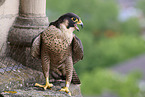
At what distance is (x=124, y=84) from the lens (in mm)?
13930

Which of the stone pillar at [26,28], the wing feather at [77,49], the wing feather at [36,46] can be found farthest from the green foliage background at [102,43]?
the wing feather at [36,46]

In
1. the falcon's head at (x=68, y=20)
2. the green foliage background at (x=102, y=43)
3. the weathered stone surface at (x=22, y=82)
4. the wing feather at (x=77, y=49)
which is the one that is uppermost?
the falcon's head at (x=68, y=20)

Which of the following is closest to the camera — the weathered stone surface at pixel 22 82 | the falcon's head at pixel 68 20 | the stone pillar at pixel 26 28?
the weathered stone surface at pixel 22 82

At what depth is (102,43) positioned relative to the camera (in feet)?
77.7

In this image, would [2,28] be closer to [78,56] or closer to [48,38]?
[48,38]

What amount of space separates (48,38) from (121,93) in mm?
11471

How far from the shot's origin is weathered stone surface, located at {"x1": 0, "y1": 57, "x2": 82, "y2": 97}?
255 centimetres

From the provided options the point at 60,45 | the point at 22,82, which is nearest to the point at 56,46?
the point at 60,45

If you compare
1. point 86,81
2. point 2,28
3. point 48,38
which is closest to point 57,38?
point 48,38

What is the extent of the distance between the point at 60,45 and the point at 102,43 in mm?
21232

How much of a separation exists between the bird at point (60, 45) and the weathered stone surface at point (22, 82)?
11 centimetres

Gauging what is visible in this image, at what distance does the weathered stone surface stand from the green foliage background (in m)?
10.8

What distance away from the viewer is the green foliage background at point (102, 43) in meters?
14.8

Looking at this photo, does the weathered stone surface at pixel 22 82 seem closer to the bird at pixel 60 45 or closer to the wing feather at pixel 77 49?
the bird at pixel 60 45
